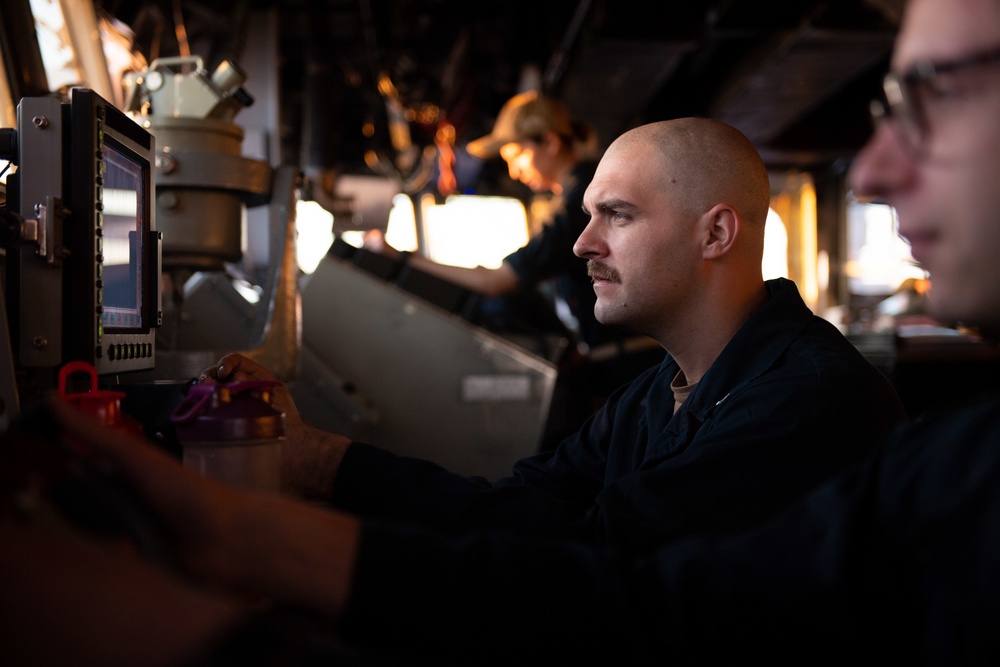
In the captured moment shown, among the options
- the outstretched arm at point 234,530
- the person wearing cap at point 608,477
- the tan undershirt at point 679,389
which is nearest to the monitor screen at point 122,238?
the person wearing cap at point 608,477

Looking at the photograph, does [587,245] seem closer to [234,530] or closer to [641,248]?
[641,248]

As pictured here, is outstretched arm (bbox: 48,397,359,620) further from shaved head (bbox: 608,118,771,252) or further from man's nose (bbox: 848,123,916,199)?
shaved head (bbox: 608,118,771,252)

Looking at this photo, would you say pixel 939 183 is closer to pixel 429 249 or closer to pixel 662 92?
pixel 662 92

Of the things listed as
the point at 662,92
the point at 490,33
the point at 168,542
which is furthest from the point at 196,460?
the point at 662,92

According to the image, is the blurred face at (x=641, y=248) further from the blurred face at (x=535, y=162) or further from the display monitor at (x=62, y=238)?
the blurred face at (x=535, y=162)

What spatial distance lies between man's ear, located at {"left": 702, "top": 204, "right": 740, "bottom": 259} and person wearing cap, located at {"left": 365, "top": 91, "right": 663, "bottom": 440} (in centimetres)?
141

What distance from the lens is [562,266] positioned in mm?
3359

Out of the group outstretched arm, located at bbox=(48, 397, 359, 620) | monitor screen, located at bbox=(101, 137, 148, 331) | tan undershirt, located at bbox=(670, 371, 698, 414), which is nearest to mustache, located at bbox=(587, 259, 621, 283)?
tan undershirt, located at bbox=(670, 371, 698, 414)

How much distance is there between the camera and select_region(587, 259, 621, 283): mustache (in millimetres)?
1651

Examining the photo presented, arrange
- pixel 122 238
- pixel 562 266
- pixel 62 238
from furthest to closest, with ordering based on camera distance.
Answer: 1. pixel 562 266
2. pixel 122 238
3. pixel 62 238

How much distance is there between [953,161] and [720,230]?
85cm

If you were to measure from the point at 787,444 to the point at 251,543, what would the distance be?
763mm

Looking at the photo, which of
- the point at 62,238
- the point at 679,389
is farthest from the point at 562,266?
the point at 62,238

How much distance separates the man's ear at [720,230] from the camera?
5.25 ft
